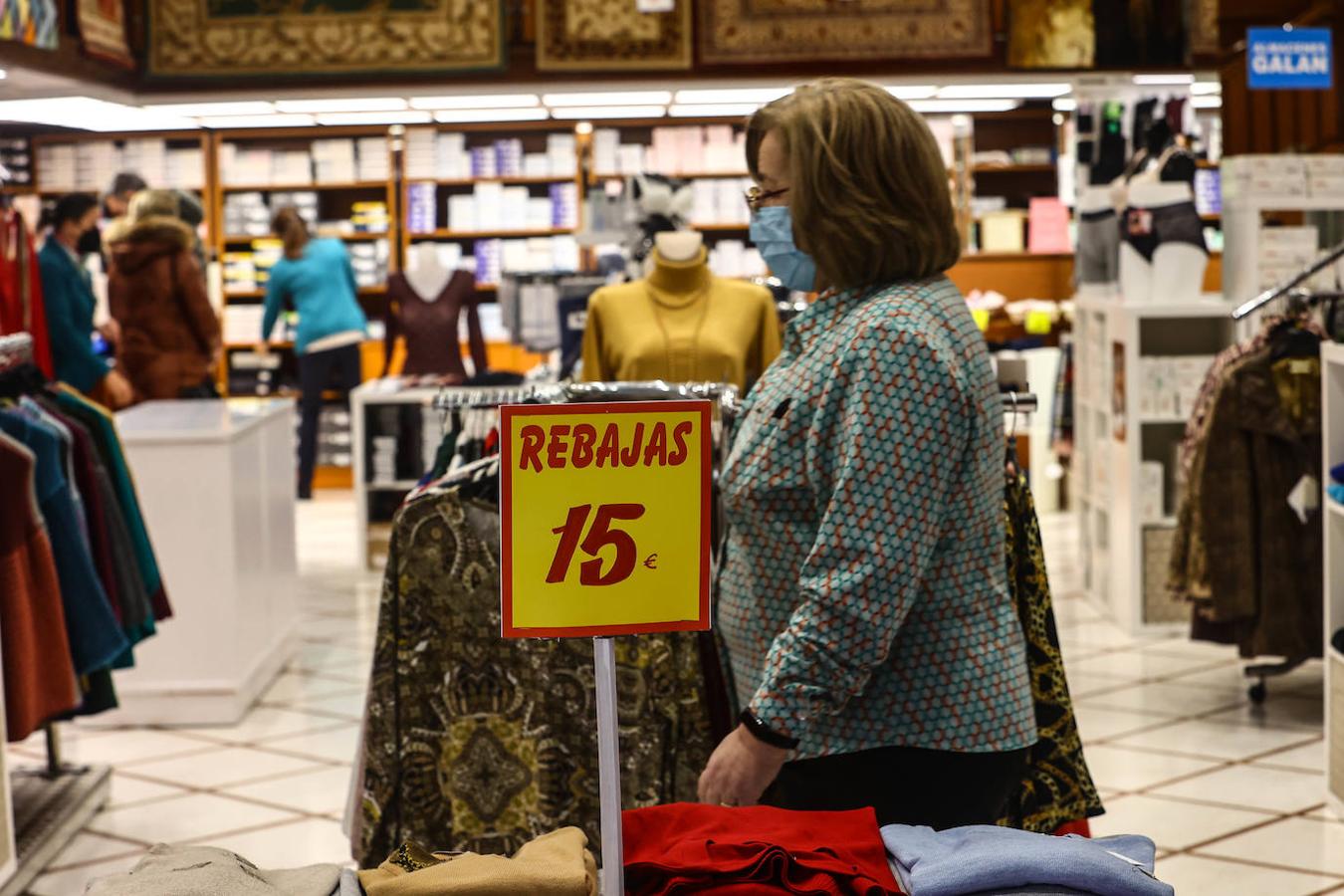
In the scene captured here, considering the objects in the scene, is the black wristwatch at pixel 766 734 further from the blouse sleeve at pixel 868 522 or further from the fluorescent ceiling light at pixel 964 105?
the fluorescent ceiling light at pixel 964 105

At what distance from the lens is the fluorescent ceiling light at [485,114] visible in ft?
34.6

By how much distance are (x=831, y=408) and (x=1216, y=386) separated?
3.61m

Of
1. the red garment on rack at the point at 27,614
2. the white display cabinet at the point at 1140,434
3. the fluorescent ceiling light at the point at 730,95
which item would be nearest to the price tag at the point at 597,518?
the red garment on rack at the point at 27,614

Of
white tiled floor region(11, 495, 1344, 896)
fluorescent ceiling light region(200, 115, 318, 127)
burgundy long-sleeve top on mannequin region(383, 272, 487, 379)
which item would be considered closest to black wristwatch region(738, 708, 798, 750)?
white tiled floor region(11, 495, 1344, 896)

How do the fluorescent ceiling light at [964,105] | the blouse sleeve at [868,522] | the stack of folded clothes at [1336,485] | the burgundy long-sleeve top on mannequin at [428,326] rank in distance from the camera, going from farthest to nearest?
the fluorescent ceiling light at [964,105], the burgundy long-sleeve top on mannequin at [428,326], the stack of folded clothes at [1336,485], the blouse sleeve at [868,522]

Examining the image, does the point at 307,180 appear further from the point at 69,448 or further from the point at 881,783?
the point at 881,783

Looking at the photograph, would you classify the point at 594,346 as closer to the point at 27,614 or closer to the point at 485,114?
the point at 27,614

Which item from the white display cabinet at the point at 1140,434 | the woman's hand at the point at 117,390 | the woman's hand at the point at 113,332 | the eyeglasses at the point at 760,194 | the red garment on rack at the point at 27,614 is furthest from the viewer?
the woman's hand at the point at 113,332

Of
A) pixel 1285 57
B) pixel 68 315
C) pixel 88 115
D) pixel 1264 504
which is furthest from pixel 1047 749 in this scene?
pixel 88 115

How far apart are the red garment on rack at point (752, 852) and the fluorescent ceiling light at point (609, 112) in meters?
9.29

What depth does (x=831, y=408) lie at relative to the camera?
182 centimetres

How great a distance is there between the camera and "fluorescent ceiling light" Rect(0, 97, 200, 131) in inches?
376

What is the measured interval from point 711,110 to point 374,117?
7.21 ft

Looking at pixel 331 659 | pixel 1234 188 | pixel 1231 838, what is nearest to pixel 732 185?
pixel 1234 188
